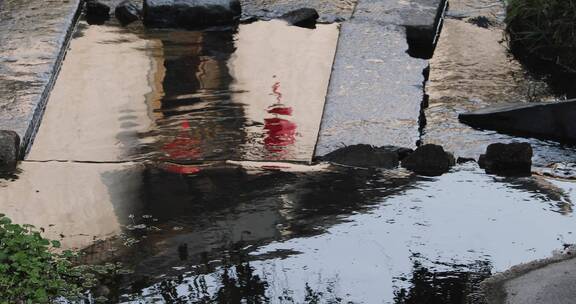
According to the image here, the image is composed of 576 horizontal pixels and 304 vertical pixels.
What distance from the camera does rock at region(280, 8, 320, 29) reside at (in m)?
8.05

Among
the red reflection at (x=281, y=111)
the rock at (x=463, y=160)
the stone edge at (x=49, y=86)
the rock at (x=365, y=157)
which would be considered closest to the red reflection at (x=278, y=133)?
the red reflection at (x=281, y=111)

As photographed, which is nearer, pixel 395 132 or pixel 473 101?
pixel 395 132

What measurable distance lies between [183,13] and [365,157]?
271cm

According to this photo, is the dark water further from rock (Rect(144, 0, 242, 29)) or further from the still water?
rock (Rect(144, 0, 242, 29))

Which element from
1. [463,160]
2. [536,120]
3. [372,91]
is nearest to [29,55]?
[372,91]

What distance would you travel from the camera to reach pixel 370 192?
5316mm

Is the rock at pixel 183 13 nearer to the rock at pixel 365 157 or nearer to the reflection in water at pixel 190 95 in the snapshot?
the reflection in water at pixel 190 95

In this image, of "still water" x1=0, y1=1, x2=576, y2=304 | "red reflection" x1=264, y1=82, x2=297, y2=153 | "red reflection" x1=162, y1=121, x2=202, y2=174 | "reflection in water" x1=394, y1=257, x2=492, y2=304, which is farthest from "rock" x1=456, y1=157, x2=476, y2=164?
"red reflection" x1=162, y1=121, x2=202, y2=174

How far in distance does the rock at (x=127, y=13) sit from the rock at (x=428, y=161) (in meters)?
3.18

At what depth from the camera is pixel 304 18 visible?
8039mm

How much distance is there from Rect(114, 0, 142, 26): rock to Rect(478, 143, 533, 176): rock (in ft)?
11.2

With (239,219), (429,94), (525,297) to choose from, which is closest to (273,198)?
(239,219)

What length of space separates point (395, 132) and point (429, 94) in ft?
2.67

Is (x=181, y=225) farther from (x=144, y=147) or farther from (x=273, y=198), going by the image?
(x=144, y=147)
